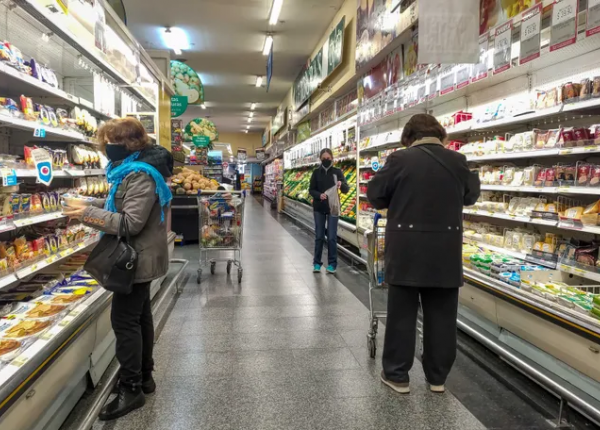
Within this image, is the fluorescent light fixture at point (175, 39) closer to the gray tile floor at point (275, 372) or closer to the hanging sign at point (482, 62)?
the gray tile floor at point (275, 372)

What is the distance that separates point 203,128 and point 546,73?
12.3 metres

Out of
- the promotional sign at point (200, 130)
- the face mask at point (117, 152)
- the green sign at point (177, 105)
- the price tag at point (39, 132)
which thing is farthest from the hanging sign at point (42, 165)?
the promotional sign at point (200, 130)

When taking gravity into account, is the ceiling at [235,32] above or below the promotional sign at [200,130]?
above

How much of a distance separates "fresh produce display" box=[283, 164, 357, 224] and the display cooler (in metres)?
3.35

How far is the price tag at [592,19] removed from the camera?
254cm

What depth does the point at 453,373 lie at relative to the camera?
313 centimetres

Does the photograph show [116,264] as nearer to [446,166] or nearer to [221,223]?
[446,166]

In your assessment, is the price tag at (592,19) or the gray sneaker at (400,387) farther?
the gray sneaker at (400,387)

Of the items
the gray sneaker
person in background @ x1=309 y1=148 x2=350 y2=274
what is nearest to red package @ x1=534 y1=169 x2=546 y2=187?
the gray sneaker

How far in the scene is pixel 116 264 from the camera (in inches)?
92.9

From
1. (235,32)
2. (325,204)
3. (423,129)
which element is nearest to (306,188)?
(235,32)

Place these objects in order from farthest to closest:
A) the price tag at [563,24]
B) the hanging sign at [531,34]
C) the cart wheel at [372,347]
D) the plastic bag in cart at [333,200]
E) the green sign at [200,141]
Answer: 1. the green sign at [200,141]
2. the plastic bag in cart at [333,200]
3. the cart wheel at [372,347]
4. the hanging sign at [531,34]
5. the price tag at [563,24]

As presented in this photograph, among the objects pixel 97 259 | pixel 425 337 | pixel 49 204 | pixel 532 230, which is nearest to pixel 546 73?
pixel 532 230

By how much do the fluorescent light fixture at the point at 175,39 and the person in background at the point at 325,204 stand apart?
582 centimetres
